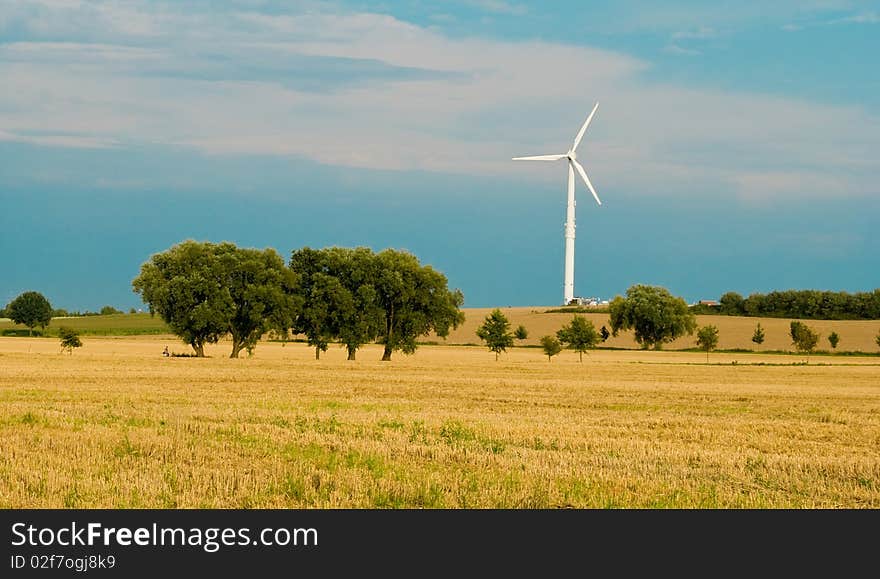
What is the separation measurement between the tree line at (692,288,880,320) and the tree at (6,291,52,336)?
112m

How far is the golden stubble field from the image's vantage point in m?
14.9

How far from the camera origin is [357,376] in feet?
174

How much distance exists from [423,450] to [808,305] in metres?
168

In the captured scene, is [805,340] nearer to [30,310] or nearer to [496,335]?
[496,335]

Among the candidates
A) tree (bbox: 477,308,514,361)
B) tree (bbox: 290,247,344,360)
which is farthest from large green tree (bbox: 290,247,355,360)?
tree (bbox: 477,308,514,361)

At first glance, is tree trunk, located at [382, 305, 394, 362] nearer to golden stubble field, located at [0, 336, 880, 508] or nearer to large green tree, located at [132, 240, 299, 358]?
large green tree, located at [132, 240, 299, 358]

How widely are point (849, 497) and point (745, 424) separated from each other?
40.2 ft

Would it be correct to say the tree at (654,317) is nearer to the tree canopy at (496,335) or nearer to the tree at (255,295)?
the tree canopy at (496,335)

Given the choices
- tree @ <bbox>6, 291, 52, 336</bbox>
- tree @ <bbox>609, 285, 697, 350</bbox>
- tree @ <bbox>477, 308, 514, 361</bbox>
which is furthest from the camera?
tree @ <bbox>6, 291, 52, 336</bbox>

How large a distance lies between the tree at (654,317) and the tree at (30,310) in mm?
90514

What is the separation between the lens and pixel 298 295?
Result: 8875cm

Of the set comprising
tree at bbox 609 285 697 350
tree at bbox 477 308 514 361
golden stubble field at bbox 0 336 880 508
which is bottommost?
golden stubble field at bbox 0 336 880 508

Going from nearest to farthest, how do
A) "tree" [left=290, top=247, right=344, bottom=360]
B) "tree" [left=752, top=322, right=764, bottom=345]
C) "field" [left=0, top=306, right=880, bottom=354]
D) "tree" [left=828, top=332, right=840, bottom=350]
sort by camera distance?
"tree" [left=290, top=247, right=344, bottom=360] < "tree" [left=828, top=332, right=840, bottom=350] < "tree" [left=752, top=322, right=764, bottom=345] < "field" [left=0, top=306, right=880, bottom=354]

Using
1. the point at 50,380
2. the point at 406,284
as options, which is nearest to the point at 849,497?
the point at 50,380
